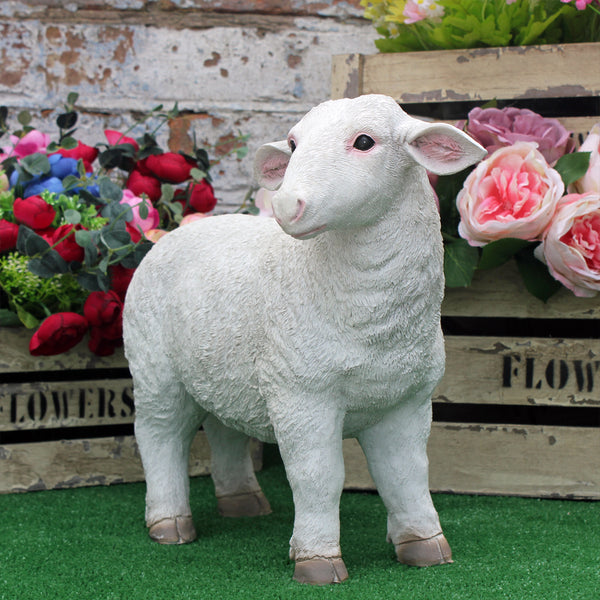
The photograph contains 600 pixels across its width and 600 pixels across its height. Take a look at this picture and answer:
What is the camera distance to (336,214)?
116cm

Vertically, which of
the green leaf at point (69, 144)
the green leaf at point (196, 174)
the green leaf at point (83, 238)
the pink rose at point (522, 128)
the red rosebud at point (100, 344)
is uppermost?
the pink rose at point (522, 128)

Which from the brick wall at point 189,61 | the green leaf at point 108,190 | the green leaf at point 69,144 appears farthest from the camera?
the brick wall at point 189,61

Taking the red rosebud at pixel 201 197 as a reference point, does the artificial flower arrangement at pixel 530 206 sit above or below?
above

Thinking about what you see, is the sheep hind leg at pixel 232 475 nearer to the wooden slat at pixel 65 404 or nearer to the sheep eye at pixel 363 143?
the wooden slat at pixel 65 404

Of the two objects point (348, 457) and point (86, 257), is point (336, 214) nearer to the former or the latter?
point (86, 257)

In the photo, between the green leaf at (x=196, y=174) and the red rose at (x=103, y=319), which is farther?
the green leaf at (x=196, y=174)

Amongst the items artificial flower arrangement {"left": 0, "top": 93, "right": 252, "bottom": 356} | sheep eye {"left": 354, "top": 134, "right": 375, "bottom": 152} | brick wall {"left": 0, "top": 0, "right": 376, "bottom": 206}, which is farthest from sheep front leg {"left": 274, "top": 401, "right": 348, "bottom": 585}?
brick wall {"left": 0, "top": 0, "right": 376, "bottom": 206}

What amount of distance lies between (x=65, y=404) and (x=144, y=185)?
56cm

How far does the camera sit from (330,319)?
1.27 m

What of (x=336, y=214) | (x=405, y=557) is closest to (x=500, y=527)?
(x=405, y=557)

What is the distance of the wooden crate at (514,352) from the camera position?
1744 mm

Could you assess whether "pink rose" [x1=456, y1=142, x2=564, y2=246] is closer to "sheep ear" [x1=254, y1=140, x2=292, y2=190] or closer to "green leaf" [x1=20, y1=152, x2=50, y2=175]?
"sheep ear" [x1=254, y1=140, x2=292, y2=190]

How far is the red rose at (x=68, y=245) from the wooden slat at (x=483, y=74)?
0.67 metres

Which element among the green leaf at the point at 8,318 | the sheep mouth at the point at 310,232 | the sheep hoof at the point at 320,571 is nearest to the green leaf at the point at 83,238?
the green leaf at the point at 8,318
